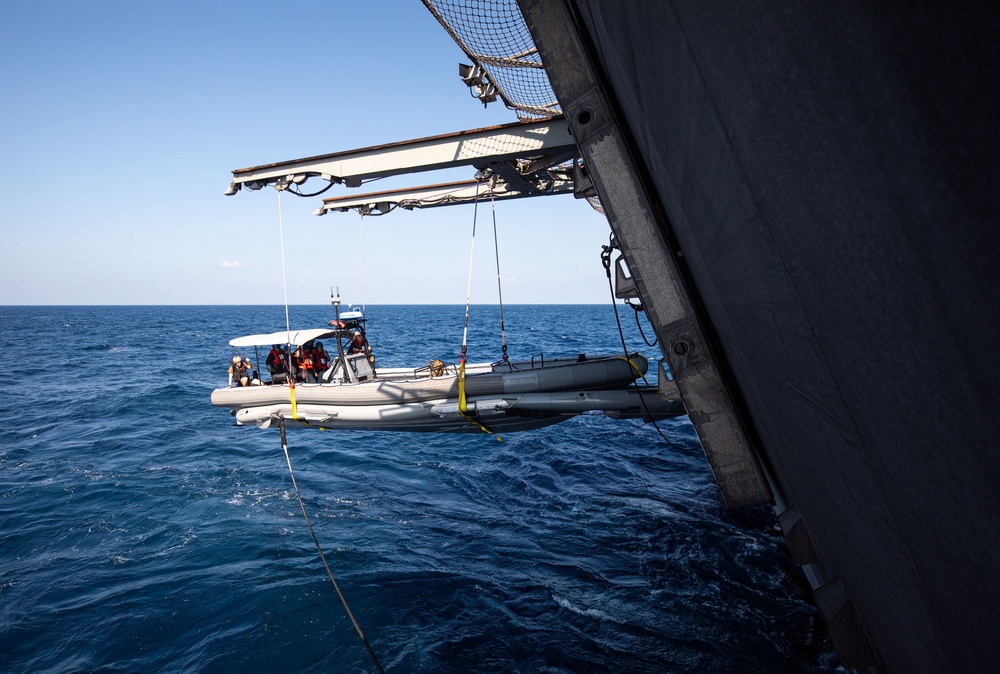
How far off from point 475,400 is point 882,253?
8061 mm

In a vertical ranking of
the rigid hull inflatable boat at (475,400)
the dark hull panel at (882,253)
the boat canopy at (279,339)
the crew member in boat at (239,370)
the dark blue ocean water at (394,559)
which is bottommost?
the dark blue ocean water at (394,559)

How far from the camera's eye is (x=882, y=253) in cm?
85

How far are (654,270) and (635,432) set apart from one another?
11.7m

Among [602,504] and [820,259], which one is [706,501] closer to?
[602,504]

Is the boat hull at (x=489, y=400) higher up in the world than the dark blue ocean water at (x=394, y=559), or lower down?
higher up

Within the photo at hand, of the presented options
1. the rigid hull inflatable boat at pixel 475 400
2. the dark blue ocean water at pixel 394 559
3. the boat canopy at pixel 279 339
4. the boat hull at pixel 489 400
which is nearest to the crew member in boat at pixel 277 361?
the boat canopy at pixel 279 339

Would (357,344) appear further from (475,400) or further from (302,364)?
(475,400)

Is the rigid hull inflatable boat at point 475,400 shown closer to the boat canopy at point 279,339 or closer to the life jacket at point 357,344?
the boat canopy at point 279,339

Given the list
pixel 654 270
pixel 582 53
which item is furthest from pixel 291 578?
pixel 582 53

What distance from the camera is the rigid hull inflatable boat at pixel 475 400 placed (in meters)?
8.49

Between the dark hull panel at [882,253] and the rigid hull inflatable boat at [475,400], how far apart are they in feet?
21.8

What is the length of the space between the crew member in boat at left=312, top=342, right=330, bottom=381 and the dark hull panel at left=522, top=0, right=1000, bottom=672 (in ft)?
40.1

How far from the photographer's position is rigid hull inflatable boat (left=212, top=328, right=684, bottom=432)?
849 cm

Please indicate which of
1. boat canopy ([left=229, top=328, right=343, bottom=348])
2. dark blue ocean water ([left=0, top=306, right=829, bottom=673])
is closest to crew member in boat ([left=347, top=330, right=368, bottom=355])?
boat canopy ([left=229, top=328, right=343, bottom=348])
